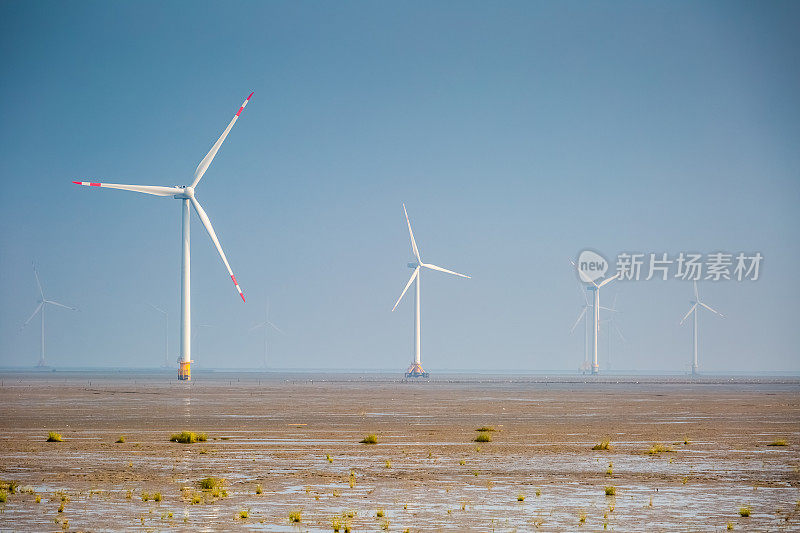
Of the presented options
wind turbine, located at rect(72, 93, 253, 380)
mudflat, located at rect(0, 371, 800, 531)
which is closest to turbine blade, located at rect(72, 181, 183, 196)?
wind turbine, located at rect(72, 93, 253, 380)

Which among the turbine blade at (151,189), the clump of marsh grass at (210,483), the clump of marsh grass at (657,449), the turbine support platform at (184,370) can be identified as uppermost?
the turbine blade at (151,189)

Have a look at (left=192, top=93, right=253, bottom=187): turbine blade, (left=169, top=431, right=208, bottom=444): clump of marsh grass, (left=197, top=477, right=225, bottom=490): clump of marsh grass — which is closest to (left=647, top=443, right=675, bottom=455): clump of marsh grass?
(left=197, top=477, right=225, bottom=490): clump of marsh grass

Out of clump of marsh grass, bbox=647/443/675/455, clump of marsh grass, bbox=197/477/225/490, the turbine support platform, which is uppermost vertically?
clump of marsh grass, bbox=197/477/225/490

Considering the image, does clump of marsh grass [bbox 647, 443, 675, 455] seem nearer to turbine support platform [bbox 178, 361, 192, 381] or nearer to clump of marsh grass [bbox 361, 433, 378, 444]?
clump of marsh grass [bbox 361, 433, 378, 444]

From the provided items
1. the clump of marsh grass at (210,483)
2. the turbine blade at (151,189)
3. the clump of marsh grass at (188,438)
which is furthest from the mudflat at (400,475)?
the turbine blade at (151,189)

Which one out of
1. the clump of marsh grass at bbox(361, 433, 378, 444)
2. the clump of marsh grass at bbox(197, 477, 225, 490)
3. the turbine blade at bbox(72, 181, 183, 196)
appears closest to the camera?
the clump of marsh grass at bbox(197, 477, 225, 490)

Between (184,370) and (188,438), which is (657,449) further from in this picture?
(184,370)

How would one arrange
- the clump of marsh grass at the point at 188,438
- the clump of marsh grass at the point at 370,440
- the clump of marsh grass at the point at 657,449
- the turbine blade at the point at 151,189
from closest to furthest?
the clump of marsh grass at the point at 657,449 → the clump of marsh grass at the point at 188,438 → the clump of marsh grass at the point at 370,440 → the turbine blade at the point at 151,189

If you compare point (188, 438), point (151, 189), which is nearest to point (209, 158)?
point (151, 189)

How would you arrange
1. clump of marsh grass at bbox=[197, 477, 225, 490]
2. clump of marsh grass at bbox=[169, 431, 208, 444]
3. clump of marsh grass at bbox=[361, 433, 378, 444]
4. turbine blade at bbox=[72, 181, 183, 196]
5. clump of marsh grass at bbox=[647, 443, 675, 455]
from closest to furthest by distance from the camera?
clump of marsh grass at bbox=[197, 477, 225, 490]
clump of marsh grass at bbox=[647, 443, 675, 455]
clump of marsh grass at bbox=[169, 431, 208, 444]
clump of marsh grass at bbox=[361, 433, 378, 444]
turbine blade at bbox=[72, 181, 183, 196]

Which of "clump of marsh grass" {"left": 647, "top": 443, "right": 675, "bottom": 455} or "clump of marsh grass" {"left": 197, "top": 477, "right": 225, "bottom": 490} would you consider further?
"clump of marsh grass" {"left": 647, "top": 443, "right": 675, "bottom": 455}

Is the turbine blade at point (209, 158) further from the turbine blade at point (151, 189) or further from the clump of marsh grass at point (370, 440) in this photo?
the clump of marsh grass at point (370, 440)

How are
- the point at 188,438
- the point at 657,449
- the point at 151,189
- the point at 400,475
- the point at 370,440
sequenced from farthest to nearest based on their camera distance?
the point at 151,189 → the point at 370,440 → the point at 188,438 → the point at 657,449 → the point at 400,475

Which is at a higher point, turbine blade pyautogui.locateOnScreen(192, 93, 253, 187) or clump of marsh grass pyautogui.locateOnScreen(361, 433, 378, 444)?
turbine blade pyautogui.locateOnScreen(192, 93, 253, 187)
